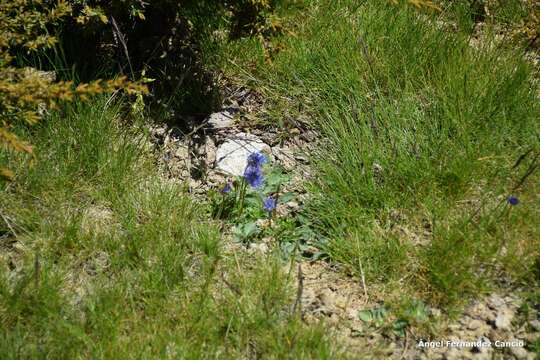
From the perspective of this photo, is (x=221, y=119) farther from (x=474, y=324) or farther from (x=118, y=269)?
(x=474, y=324)

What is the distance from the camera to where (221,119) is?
3.73m

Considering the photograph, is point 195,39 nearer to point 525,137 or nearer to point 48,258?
point 48,258

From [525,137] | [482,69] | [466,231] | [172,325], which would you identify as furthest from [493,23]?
[172,325]

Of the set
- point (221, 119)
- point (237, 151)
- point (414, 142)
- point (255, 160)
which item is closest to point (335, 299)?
point (255, 160)

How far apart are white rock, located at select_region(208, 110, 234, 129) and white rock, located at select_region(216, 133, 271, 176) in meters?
0.10

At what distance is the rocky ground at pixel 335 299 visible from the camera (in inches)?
104

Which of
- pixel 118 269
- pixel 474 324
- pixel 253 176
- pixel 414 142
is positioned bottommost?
pixel 118 269

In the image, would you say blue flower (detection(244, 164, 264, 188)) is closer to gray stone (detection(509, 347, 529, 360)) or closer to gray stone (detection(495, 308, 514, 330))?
gray stone (detection(495, 308, 514, 330))

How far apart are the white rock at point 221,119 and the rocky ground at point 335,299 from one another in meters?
0.07

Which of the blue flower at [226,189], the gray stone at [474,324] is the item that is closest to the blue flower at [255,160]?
the blue flower at [226,189]

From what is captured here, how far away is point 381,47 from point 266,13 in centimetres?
76

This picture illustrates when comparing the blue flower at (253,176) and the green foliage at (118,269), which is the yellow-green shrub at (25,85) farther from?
the blue flower at (253,176)

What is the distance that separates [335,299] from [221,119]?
1.33 m

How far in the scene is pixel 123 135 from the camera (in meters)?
3.42
